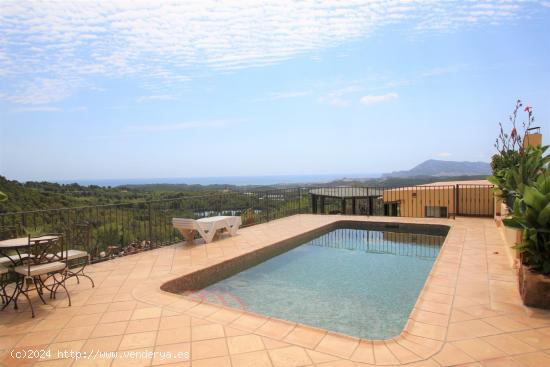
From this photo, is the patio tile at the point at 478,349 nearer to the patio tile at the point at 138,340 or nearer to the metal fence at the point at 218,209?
the patio tile at the point at 138,340

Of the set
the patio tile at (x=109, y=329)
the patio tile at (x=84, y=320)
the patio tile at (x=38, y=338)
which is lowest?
the patio tile at (x=84, y=320)

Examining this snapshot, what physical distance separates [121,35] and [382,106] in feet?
Result: 39.4

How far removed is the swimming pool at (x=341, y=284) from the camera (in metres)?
3.68

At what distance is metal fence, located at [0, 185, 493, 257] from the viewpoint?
207 inches

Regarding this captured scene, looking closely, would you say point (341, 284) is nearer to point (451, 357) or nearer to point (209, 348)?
point (451, 357)

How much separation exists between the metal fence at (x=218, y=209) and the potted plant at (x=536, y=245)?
5460 mm

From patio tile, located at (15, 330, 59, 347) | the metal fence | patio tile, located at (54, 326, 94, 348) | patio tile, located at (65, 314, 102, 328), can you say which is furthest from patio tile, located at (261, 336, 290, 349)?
the metal fence

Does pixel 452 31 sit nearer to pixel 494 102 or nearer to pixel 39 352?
pixel 494 102

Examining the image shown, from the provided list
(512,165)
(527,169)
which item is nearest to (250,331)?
(527,169)

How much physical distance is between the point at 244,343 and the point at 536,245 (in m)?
3.08

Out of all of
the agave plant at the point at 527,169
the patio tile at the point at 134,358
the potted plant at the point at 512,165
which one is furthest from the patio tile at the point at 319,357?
the agave plant at the point at 527,169

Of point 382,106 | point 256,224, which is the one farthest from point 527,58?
point 256,224

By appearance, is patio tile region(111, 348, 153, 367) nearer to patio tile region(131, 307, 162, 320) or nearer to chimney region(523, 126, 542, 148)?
patio tile region(131, 307, 162, 320)

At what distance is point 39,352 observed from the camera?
8.63 ft
